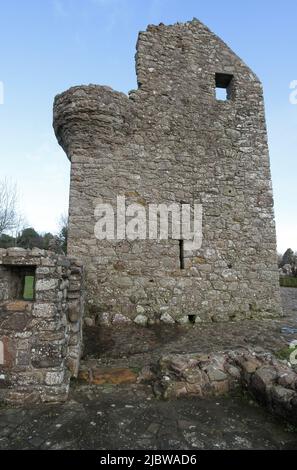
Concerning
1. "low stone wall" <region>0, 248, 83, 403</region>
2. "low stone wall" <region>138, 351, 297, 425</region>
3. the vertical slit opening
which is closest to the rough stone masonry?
the vertical slit opening

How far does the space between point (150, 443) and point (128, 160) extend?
209 inches

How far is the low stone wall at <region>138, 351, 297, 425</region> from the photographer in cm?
309

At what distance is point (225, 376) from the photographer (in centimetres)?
356

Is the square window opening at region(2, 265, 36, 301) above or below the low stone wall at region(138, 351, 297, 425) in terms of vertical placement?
above

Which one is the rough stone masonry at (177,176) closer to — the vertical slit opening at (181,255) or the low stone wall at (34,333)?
the vertical slit opening at (181,255)

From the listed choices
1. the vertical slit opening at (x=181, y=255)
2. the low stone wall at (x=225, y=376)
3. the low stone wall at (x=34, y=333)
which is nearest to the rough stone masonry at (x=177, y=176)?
the vertical slit opening at (x=181, y=255)

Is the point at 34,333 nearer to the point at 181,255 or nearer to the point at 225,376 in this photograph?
the point at 225,376

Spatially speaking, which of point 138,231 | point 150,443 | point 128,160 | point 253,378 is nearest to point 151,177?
point 128,160

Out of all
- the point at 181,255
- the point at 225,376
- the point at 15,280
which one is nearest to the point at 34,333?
the point at 15,280

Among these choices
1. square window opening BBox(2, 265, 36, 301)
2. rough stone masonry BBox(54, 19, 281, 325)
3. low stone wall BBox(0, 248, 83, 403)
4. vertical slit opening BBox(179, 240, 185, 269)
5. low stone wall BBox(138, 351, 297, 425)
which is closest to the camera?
low stone wall BBox(138, 351, 297, 425)

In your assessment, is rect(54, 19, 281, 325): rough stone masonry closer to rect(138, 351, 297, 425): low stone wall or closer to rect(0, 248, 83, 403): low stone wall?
rect(138, 351, 297, 425): low stone wall

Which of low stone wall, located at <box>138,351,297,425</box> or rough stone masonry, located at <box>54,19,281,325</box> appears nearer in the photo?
low stone wall, located at <box>138,351,297,425</box>

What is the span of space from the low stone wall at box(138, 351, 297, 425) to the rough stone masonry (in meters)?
2.45

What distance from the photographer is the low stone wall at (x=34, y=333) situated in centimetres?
324
